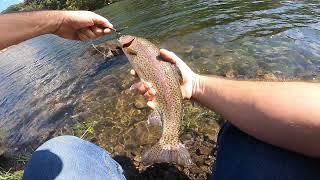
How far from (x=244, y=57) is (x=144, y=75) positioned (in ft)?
13.1

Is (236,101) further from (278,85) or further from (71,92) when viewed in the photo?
(71,92)

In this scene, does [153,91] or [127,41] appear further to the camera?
[127,41]

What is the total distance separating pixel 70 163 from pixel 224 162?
99 centimetres

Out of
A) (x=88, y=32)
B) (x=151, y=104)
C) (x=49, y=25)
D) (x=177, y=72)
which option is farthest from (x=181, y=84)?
(x=49, y=25)

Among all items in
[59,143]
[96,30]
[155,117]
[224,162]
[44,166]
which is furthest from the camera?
[96,30]

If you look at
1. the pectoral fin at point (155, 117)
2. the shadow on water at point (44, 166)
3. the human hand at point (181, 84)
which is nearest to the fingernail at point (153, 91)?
the human hand at point (181, 84)

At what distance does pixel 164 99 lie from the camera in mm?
3523

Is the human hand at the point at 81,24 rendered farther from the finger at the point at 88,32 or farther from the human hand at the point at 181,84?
the human hand at the point at 181,84

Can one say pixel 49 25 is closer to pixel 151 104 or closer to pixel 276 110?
pixel 151 104

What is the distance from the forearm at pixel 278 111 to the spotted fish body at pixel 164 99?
2.10 feet

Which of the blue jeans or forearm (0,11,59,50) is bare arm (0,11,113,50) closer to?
forearm (0,11,59,50)

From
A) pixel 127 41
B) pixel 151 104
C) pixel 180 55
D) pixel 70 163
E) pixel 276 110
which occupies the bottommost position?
pixel 180 55

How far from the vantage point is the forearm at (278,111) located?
7.34ft

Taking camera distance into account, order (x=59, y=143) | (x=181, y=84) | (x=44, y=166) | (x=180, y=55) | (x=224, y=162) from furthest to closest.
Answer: (x=180, y=55), (x=181, y=84), (x=59, y=143), (x=44, y=166), (x=224, y=162)
